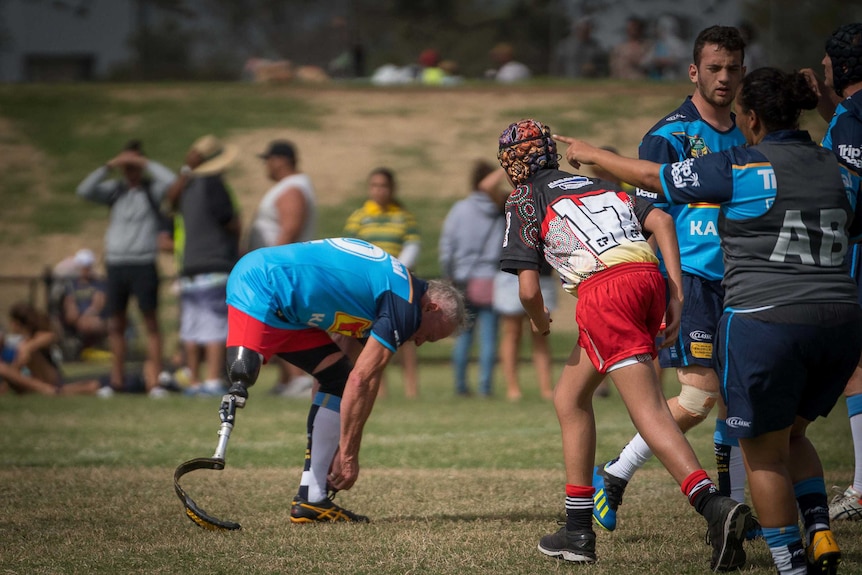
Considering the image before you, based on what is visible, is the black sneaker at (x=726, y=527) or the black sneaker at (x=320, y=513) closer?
the black sneaker at (x=726, y=527)

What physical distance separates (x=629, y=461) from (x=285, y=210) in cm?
662

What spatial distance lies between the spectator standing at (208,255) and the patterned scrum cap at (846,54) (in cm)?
A: 761

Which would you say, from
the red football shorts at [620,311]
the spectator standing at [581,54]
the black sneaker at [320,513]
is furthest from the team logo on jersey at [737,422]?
the spectator standing at [581,54]

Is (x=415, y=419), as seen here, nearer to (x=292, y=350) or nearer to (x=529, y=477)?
(x=529, y=477)

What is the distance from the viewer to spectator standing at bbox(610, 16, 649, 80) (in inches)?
1103

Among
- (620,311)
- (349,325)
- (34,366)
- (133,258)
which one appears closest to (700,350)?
(620,311)

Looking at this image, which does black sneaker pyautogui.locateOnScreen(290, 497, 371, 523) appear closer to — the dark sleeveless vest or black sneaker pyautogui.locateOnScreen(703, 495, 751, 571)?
black sneaker pyautogui.locateOnScreen(703, 495, 751, 571)

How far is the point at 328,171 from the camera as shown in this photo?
2645 cm

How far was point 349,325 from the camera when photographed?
5770 millimetres

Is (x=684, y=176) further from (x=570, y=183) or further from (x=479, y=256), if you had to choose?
(x=479, y=256)

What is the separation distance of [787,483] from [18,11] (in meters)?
31.9

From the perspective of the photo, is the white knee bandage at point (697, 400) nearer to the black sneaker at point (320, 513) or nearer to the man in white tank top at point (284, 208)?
the black sneaker at point (320, 513)

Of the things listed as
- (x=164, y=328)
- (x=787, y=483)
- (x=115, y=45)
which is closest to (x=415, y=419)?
(x=787, y=483)

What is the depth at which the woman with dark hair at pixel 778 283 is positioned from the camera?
157 inches
